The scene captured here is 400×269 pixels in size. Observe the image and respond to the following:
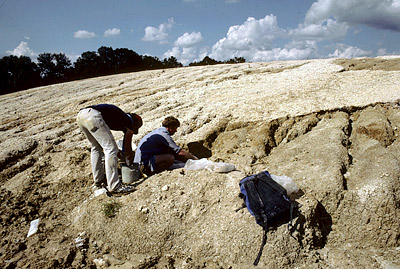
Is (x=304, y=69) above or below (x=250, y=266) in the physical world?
above

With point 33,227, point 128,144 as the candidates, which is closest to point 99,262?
point 33,227

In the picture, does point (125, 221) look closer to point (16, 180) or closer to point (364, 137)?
point (16, 180)

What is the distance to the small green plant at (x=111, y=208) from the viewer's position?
10.2 ft

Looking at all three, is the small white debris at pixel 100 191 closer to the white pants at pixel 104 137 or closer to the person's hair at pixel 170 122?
the white pants at pixel 104 137

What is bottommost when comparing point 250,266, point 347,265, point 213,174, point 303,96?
point 347,265

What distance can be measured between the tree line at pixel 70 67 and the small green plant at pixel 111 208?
14872 millimetres

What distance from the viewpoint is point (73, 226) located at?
322 centimetres

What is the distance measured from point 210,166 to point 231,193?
56cm

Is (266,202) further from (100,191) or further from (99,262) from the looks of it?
(100,191)

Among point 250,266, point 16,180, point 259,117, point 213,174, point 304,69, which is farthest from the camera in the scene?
point 304,69

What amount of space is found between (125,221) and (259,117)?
10.6 ft

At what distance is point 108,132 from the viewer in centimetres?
343

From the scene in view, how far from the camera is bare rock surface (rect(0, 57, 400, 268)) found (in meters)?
2.76

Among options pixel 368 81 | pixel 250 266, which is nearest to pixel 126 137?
pixel 250 266
